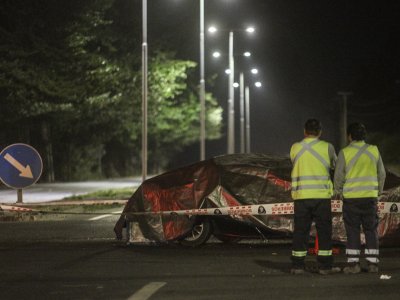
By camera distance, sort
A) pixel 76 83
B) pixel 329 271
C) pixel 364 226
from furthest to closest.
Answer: pixel 76 83 < pixel 364 226 < pixel 329 271

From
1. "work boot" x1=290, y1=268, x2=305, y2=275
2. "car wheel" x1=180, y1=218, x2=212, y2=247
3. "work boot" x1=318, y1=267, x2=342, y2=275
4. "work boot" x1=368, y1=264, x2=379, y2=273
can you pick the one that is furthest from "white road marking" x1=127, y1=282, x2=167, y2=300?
Answer: "car wheel" x1=180, y1=218, x2=212, y2=247

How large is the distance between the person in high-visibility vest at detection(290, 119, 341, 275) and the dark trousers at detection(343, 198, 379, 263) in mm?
270

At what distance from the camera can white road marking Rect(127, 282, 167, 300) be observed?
7199mm

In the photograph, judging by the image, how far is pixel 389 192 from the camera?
10.1 metres

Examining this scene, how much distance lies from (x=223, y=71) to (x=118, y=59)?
87.6ft

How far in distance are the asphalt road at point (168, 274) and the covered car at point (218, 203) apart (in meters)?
A: 0.24

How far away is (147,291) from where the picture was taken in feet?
24.6

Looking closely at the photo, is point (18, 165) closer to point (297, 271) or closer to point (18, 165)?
point (18, 165)

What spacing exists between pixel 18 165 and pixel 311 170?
748cm

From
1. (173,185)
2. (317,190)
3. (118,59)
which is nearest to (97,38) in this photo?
(118,59)

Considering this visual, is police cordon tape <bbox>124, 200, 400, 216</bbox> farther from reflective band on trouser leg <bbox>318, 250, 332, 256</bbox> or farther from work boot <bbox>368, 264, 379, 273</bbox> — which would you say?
reflective band on trouser leg <bbox>318, 250, 332, 256</bbox>

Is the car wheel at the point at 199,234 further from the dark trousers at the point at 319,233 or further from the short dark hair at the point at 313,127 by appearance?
the short dark hair at the point at 313,127

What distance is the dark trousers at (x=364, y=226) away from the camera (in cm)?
836

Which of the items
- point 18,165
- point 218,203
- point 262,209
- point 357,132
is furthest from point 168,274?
point 18,165
